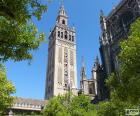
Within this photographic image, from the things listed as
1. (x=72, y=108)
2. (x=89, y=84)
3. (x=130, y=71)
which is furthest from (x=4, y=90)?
(x=89, y=84)

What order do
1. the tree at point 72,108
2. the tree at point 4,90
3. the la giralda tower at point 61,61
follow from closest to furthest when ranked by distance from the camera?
the tree at point 4,90 < the tree at point 72,108 < the la giralda tower at point 61,61

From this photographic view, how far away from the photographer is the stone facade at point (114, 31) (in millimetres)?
57438

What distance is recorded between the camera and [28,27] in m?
12.5

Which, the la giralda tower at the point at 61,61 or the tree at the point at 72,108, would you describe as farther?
the la giralda tower at the point at 61,61

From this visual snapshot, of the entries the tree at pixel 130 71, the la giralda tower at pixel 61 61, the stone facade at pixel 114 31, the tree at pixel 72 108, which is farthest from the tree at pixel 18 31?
the la giralda tower at pixel 61 61

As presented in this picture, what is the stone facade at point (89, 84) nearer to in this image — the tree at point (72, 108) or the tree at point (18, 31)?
the tree at point (72, 108)

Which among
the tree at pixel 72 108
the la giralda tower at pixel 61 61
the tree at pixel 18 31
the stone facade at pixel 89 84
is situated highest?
the la giralda tower at pixel 61 61

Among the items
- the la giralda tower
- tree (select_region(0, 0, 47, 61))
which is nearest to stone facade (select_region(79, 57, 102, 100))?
the la giralda tower

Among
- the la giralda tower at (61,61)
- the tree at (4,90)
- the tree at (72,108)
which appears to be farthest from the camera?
the la giralda tower at (61,61)

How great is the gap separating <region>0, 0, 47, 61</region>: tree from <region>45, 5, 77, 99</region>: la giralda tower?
236 ft

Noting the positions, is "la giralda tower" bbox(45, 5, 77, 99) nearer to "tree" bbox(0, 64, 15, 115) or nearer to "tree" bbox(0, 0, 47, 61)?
"tree" bbox(0, 64, 15, 115)

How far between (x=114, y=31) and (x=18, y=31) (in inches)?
2057

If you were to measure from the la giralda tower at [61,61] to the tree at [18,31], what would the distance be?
71946mm

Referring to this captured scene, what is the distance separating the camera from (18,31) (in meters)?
11.9
